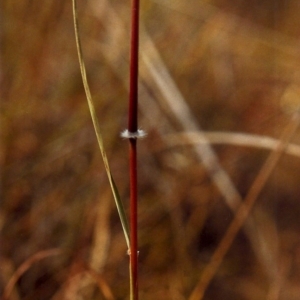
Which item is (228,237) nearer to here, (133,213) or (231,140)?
(231,140)

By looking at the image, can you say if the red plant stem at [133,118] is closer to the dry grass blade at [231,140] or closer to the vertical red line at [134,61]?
the vertical red line at [134,61]

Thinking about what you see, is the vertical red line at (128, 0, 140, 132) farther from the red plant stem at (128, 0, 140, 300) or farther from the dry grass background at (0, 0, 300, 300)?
the dry grass background at (0, 0, 300, 300)

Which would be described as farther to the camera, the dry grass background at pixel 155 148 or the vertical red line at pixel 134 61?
the dry grass background at pixel 155 148

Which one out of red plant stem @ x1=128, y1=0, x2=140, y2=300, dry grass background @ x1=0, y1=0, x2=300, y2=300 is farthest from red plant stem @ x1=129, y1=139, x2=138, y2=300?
dry grass background @ x1=0, y1=0, x2=300, y2=300

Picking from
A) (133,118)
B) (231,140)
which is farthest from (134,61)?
(231,140)

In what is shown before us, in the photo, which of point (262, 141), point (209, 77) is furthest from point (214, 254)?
point (209, 77)

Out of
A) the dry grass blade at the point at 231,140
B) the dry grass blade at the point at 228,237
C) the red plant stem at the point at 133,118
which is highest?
the red plant stem at the point at 133,118

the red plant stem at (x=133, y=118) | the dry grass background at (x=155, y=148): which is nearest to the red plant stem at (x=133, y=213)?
the red plant stem at (x=133, y=118)

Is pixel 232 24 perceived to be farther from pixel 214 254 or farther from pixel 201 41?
pixel 214 254
